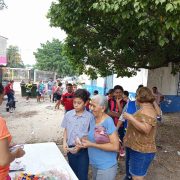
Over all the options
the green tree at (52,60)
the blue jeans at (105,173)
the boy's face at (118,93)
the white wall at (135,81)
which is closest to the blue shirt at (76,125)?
the blue jeans at (105,173)

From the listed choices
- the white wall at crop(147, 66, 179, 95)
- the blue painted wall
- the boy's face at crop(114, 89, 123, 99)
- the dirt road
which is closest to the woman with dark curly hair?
the dirt road

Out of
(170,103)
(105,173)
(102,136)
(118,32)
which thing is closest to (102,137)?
(102,136)

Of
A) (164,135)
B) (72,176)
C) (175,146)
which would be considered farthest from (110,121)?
(164,135)

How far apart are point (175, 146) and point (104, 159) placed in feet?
19.6

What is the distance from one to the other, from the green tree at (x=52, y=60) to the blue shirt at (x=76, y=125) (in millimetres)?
50153

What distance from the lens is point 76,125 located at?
13.1 feet

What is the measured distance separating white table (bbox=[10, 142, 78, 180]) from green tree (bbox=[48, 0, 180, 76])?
2.45m

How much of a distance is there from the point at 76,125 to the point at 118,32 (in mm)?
4879

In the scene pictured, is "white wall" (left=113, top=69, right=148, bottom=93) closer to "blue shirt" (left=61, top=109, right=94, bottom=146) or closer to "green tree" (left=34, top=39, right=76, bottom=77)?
"blue shirt" (left=61, top=109, right=94, bottom=146)

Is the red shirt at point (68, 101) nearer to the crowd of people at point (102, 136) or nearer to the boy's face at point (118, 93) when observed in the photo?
the boy's face at point (118, 93)

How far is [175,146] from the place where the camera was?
8.91m

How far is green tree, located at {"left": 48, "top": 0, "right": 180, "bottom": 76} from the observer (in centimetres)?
473

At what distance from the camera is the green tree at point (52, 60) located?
54.5 meters

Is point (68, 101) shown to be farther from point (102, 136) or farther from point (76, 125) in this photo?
point (102, 136)
